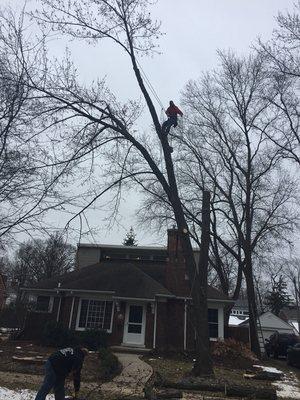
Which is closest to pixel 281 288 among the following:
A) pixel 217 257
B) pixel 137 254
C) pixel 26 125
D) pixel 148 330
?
pixel 217 257

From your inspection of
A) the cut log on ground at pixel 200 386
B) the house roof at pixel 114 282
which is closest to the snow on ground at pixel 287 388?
the cut log on ground at pixel 200 386

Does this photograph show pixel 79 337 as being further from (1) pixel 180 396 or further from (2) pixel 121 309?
(1) pixel 180 396

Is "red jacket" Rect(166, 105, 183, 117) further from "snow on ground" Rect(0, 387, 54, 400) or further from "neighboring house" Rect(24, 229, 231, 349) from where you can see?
"neighboring house" Rect(24, 229, 231, 349)

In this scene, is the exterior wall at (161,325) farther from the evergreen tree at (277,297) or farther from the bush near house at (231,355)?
the evergreen tree at (277,297)

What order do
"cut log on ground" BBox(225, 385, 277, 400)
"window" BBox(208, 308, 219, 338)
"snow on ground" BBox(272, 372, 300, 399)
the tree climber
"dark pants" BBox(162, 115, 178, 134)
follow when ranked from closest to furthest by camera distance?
"cut log on ground" BBox(225, 385, 277, 400) < "snow on ground" BBox(272, 372, 300, 399) < the tree climber < "dark pants" BBox(162, 115, 178, 134) < "window" BBox(208, 308, 219, 338)

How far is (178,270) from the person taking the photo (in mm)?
24531

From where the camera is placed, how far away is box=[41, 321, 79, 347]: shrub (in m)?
20.8

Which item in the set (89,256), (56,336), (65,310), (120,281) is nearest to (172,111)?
(120,281)

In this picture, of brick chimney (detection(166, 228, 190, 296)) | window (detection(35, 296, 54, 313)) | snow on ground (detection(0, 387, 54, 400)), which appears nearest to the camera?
snow on ground (detection(0, 387, 54, 400))

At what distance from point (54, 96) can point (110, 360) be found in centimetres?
886

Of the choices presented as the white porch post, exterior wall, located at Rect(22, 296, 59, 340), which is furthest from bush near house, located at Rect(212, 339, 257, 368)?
exterior wall, located at Rect(22, 296, 59, 340)

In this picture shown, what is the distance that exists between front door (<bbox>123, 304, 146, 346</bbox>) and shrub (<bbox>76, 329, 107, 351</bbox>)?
5.85ft

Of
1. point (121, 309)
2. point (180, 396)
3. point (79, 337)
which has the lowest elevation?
→ point (180, 396)

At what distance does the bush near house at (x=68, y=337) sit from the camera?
20688 mm
